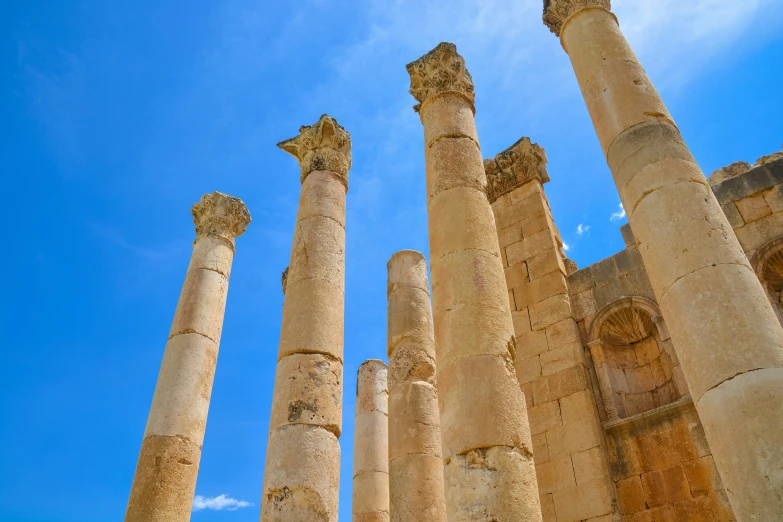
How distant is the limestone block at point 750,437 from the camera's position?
5.23m

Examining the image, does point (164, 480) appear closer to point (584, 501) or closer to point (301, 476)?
point (301, 476)

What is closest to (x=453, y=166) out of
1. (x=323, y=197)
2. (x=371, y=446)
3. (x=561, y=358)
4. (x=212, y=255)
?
(x=323, y=197)

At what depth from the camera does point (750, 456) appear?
17.8ft

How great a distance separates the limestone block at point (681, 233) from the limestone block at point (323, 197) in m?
6.63

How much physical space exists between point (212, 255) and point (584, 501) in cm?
1019

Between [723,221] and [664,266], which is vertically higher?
[723,221]

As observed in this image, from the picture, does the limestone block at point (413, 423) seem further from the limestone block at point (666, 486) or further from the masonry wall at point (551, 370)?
the limestone block at point (666, 486)

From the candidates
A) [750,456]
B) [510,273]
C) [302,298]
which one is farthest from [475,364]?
[510,273]

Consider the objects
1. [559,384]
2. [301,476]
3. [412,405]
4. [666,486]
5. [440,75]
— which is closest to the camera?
[301,476]

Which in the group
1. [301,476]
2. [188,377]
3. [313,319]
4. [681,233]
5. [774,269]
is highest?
[774,269]

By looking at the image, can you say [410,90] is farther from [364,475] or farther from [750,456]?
[364,475]

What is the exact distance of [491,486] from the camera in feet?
21.7

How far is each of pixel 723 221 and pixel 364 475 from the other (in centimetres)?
1143

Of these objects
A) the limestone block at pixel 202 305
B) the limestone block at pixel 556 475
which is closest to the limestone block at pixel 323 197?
the limestone block at pixel 202 305
